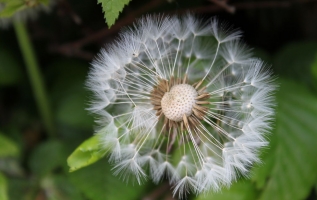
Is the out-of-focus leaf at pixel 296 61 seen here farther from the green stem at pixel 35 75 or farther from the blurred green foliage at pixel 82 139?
the green stem at pixel 35 75

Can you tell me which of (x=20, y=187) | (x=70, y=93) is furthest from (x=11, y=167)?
(x=70, y=93)

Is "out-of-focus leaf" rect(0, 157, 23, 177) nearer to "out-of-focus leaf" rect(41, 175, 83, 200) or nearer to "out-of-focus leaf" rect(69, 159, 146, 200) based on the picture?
"out-of-focus leaf" rect(41, 175, 83, 200)

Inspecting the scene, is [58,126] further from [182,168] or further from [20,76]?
[182,168]

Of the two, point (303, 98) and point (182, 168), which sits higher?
point (303, 98)

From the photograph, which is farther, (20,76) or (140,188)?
(20,76)

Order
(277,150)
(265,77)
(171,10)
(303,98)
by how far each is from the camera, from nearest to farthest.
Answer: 1. (265,77)
2. (277,150)
3. (303,98)
4. (171,10)

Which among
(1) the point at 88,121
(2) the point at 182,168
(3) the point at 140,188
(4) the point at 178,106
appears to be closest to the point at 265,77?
(4) the point at 178,106

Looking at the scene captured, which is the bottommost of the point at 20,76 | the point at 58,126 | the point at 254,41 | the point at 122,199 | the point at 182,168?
the point at 122,199
